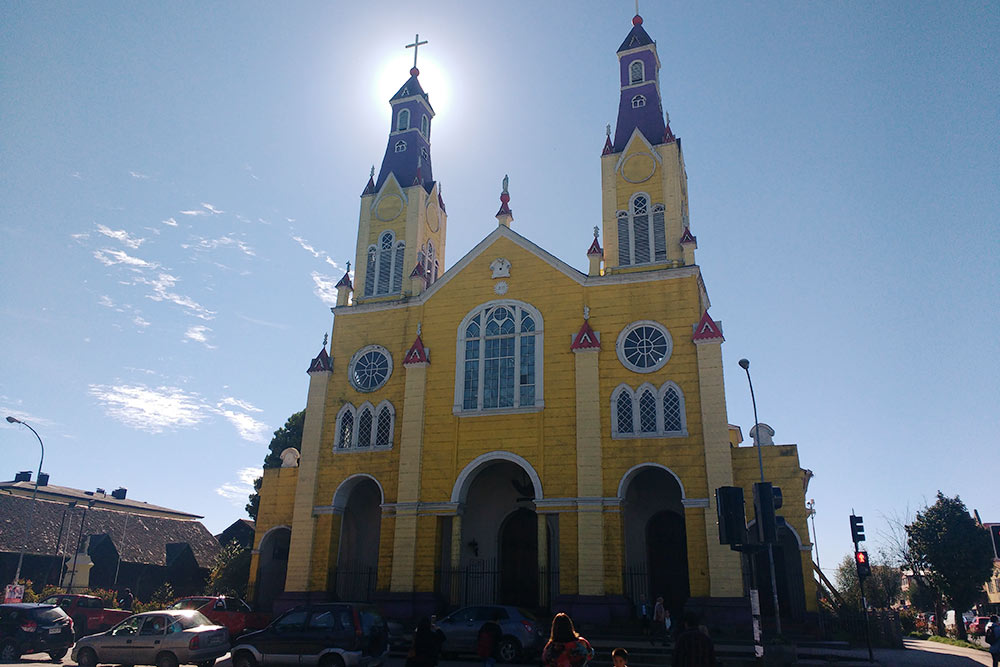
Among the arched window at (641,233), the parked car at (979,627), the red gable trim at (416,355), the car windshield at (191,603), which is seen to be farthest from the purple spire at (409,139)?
the parked car at (979,627)

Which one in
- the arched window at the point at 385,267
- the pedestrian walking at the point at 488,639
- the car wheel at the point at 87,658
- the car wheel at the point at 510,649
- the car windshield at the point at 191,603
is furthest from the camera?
the arched window at the point at 385,267

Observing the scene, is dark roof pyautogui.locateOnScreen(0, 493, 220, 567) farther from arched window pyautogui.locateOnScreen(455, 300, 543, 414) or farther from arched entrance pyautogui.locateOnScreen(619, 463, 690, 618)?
arched entrance pyautogui.locateOnScreen(619, 463, 690, 618)

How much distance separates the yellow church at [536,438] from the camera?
24.4m

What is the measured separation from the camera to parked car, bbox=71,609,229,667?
16.5 meters

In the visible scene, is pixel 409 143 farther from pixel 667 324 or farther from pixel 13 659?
pixel 13 659

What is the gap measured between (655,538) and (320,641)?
48.0ft

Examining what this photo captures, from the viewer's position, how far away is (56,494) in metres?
49.5

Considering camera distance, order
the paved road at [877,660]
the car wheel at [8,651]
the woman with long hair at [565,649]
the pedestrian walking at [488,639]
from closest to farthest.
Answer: the woman with long hair at [565,649], the pedestrian walking at [488,639], the paved road at [877,660], the car wheel at [8,651]

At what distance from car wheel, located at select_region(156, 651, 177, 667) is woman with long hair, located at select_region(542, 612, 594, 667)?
11263 mm

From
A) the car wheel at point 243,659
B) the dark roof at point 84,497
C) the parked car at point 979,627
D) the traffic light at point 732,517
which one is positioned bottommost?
the parked car at point 979,627

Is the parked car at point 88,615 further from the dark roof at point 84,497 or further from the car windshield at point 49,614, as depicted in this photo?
the dark roof at point 84,497

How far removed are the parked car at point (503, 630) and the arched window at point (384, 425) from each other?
414 inches

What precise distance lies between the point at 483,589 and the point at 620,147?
19.2m

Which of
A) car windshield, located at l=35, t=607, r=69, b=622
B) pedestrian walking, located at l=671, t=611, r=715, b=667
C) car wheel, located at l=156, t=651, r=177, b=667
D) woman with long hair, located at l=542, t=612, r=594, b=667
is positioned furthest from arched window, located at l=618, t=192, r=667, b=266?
car windshield, located at l=35, t=607, r=69, b=622
